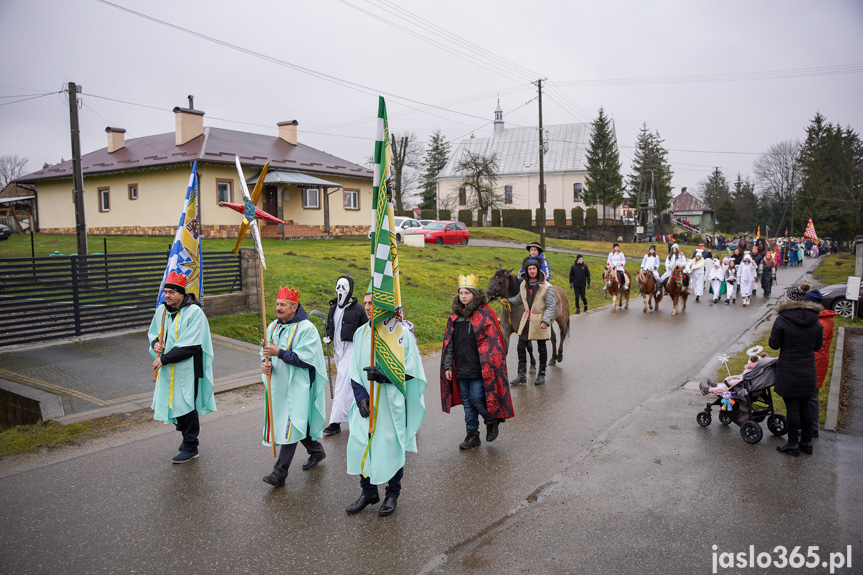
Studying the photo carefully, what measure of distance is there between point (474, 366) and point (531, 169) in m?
62.0

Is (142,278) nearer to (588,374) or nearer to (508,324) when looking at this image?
(508,324)

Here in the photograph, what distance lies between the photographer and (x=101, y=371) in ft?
31.7

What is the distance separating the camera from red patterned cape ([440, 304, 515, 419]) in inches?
253

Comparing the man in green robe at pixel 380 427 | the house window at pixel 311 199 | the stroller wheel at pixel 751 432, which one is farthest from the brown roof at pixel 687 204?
the man in green robe at pixel 380 427

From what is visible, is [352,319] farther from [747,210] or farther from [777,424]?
[747,210]

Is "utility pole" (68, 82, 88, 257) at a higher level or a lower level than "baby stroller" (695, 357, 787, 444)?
higher

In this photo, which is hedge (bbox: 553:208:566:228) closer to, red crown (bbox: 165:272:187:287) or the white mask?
the white mask

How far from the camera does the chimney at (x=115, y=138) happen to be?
3559 centimetres

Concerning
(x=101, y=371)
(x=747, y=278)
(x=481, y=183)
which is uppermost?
(x=481, y=183)

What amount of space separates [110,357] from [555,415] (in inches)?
303

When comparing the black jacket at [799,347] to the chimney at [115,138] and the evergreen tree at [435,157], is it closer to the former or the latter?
the chimney at [115,138]

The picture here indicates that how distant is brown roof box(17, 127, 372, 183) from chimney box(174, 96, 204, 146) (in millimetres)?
298

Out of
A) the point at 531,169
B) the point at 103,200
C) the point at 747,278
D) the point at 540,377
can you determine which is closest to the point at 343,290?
the point at 540,377

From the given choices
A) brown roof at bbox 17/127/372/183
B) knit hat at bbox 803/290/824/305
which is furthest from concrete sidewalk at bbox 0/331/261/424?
brown roof at bbox 17/127/372/183
